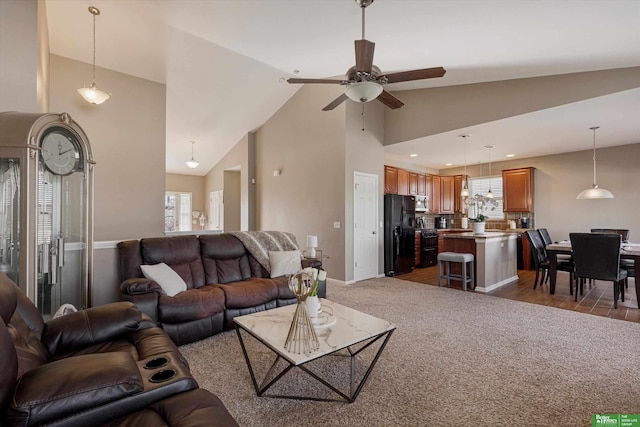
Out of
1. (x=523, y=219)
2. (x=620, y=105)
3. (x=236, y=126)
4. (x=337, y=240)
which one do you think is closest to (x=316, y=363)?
(x=337, y=240)

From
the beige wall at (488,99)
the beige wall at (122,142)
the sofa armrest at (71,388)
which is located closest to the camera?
the sofa armrest at (71,388)

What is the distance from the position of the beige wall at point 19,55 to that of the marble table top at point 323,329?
2760 millimetres

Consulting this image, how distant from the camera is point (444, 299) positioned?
427 centimetres

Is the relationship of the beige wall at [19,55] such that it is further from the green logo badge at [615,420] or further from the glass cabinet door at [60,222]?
the green logo badge at [615,420]

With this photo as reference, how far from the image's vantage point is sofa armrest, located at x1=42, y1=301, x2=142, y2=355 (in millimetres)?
1696

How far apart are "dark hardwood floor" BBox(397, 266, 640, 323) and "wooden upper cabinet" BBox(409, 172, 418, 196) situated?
7.30ft

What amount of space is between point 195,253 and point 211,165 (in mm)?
6356

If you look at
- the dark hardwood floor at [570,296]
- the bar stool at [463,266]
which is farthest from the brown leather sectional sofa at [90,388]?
the dark hardwood floor at [570,296]

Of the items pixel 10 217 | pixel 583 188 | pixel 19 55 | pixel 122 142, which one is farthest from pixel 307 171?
pixel 583 188

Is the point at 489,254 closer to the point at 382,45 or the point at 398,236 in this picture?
the point at 398,236

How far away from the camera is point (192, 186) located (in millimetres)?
10023

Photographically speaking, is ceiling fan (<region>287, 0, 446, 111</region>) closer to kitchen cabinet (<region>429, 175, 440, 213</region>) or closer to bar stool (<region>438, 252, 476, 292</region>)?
bar stool (<region>438, 252, 476, 292</region>)

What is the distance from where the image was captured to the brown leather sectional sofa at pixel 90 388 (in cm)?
100

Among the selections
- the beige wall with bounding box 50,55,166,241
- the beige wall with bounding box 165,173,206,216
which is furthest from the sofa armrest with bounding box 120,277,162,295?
the beige wall with bounding box 165,173,206,216
